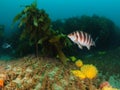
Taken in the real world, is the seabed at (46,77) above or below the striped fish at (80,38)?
below

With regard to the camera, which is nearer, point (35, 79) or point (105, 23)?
point (35, 79)

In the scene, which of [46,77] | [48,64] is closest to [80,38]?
[46,77]

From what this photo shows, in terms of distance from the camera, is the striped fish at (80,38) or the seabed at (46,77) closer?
the seabed at (46,77)

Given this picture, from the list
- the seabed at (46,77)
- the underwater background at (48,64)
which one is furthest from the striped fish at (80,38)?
the seabed at (46,77)

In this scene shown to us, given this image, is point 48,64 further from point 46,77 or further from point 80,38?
point 80,38

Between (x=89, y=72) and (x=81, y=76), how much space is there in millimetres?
391

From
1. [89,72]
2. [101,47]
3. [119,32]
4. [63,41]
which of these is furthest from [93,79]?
[119,32]

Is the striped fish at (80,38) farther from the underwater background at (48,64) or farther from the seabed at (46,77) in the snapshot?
the seabed at (46,77)

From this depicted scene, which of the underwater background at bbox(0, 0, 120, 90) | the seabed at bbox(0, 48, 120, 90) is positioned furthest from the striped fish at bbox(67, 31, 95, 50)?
the seabed at bbox(0, 48, 120, 90)

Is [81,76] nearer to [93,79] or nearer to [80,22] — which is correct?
[93,79]

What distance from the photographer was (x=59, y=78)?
6.43m

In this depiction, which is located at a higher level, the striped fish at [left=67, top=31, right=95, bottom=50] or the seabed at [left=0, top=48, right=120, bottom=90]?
the striped fish at [left=67, top=31, right=95, bottom=50]

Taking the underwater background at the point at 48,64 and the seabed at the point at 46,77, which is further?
the underwater background at the point at 48,64

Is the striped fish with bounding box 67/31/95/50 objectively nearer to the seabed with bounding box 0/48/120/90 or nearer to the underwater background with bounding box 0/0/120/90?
the underwater background with bounding box 0/0/120/90
